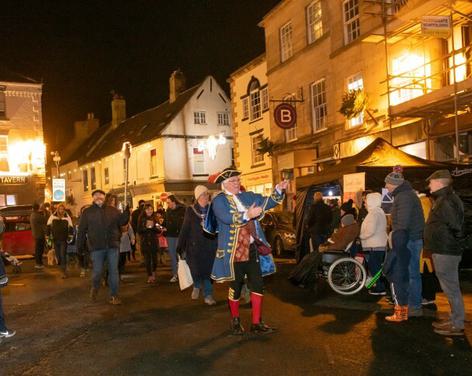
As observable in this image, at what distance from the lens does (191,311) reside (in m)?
8.27

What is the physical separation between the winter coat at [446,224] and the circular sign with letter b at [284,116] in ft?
54.0

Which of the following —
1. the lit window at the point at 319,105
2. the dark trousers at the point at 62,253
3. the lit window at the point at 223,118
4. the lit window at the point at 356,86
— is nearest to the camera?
the dark trousers at the point at 62,253

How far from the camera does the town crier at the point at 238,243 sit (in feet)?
21.4

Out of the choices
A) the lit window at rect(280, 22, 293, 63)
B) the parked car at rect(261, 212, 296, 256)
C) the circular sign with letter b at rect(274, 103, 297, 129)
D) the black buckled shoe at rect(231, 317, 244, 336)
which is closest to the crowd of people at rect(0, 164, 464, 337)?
the black buckled shoe at rect(231, 317, 244, 336)

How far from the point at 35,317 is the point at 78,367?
10.1 feet

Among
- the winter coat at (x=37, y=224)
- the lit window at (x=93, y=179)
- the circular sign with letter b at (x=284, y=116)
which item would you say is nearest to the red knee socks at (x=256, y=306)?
the winter coat at (x=37, y=224)

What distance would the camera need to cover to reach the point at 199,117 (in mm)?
38688

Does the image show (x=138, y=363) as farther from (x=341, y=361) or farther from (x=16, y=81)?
(x=16, y=81)

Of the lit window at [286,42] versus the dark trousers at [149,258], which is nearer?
the dark trousers at [149,258]

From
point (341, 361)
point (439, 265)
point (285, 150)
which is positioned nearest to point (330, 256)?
point (439, 265)

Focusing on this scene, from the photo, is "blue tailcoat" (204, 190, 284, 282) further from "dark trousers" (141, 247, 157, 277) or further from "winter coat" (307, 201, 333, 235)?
"winter coat" (307, 201, 333, 235)

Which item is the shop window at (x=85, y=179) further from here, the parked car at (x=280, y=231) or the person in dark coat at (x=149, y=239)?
the person in dark coat at (x=149, y=239)

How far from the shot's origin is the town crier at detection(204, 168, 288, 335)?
6527mm

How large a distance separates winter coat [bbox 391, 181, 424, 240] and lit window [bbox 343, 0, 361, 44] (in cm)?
1278
